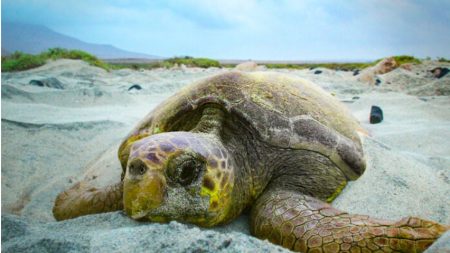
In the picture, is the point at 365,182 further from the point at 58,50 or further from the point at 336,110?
the point at 58,50

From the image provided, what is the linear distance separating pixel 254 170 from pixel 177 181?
0.56 m

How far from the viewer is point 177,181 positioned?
140 cm

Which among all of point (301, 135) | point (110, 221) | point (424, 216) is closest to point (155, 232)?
point (110, 221)

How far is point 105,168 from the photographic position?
2580 millimetres

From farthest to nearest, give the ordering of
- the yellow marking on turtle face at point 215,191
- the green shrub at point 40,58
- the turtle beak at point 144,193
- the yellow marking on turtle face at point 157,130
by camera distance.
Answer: the green shrub at point 40,58
the yellow marking on turtle face at point 157,130
the yellow marking on turtle face at point 215,191
the turtle beak at point 144,193

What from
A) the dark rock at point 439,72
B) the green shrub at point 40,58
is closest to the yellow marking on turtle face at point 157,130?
the dark rock at point 439,72

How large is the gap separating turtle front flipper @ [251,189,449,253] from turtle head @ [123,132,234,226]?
0.73ft

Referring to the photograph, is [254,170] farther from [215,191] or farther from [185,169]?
[185,169]

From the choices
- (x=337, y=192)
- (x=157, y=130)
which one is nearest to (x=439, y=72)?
(x=337, y=192)

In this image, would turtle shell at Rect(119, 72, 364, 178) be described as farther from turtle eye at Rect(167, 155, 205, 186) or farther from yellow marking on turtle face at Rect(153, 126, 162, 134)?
turtle eye at Rect(167, 155, 205, 186)

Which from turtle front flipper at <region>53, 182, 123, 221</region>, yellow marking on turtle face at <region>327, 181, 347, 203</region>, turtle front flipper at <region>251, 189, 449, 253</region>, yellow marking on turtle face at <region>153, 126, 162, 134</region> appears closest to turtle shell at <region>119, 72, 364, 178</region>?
yellow marking on turtle face at <region>153, 126, 162, 134</region>

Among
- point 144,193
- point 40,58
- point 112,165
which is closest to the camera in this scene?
point 144,193

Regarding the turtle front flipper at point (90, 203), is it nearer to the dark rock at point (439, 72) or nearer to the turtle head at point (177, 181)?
the turtle head at point (177, 181)

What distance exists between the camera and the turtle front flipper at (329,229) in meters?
1.20
